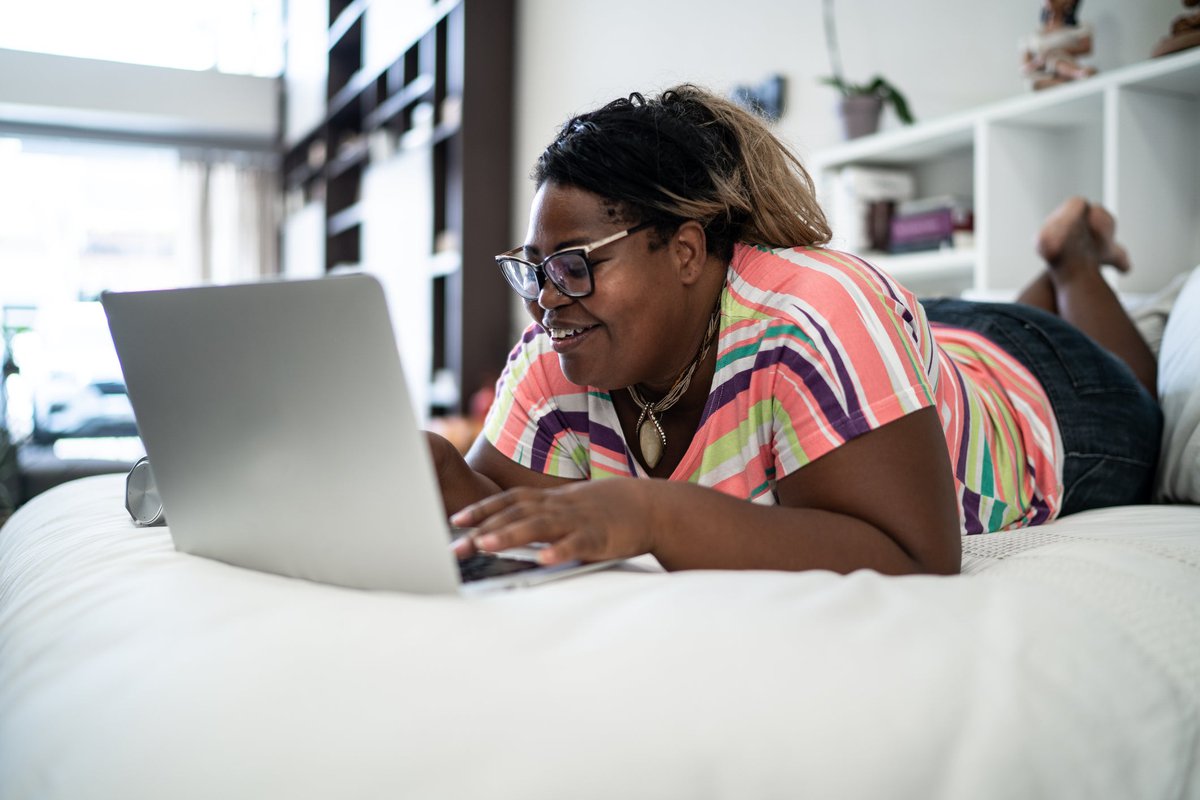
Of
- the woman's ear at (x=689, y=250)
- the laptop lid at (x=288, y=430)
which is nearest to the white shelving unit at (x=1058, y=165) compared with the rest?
the woman's ear at (x=689, y=250)

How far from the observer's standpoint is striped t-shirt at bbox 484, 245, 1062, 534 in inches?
35.8

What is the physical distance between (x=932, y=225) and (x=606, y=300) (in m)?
1.61

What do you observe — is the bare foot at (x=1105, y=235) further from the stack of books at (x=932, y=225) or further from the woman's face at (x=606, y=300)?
the woman's face at (x=606, y=300)

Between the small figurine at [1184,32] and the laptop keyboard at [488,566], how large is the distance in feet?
5.88

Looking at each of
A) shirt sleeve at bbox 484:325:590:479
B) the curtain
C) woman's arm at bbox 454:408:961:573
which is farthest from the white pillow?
the curtain

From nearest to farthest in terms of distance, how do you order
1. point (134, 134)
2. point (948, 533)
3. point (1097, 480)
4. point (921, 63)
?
point (948, 533)
point (1097, 480)
point (921, 63)
point (134, 134)

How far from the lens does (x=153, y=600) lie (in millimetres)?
692

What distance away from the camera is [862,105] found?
260cm

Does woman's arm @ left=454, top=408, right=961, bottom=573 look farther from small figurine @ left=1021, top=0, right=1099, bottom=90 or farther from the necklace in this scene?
small figurine @ left=1021, top=0, right=1099, bottom=90

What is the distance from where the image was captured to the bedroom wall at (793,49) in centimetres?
239

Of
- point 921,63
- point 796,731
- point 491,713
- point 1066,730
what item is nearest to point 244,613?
point 491,713

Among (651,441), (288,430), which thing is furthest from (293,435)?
(651,441)

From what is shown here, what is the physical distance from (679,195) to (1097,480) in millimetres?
799

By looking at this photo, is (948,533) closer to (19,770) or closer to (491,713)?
(491,713)
